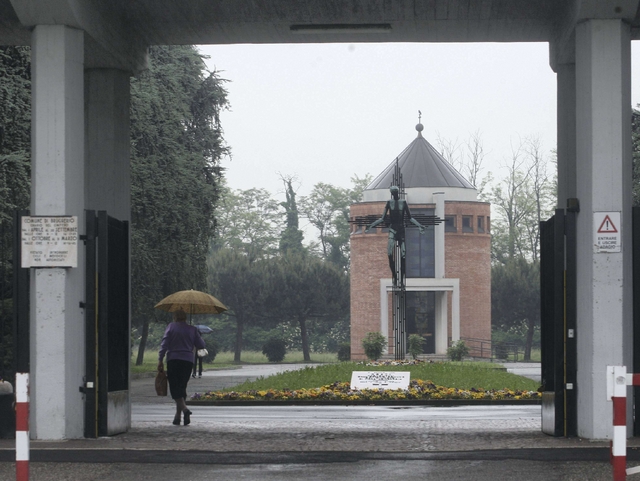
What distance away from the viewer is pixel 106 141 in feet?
49.6

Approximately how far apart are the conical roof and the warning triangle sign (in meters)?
47.8

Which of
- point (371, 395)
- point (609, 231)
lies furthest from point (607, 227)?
point (371, 395)

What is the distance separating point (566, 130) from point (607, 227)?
296 cm

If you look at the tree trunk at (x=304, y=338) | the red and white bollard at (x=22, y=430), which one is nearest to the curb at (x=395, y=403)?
the red and white bollard at (x=22, y=430)

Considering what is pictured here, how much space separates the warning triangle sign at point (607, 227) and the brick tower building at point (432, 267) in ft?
156

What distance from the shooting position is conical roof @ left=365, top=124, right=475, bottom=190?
60.8 m

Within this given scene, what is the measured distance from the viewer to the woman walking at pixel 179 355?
1578 centimetres

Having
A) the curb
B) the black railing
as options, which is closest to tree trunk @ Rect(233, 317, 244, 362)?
the black railing

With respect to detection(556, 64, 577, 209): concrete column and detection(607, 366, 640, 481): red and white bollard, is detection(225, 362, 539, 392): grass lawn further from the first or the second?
detection(607, 366, 640, 481): red and white bollard

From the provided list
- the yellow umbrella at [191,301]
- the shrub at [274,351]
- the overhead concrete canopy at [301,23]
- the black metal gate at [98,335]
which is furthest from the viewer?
the shrub at [274,351]

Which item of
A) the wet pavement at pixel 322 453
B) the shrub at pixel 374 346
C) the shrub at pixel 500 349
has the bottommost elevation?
the shrub at pixel 500 349

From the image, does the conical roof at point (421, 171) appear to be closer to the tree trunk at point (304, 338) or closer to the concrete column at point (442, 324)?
the concrete column at point (442, 324)

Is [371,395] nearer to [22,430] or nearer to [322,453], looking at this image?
[322,453]

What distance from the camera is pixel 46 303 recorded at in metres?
12.8
